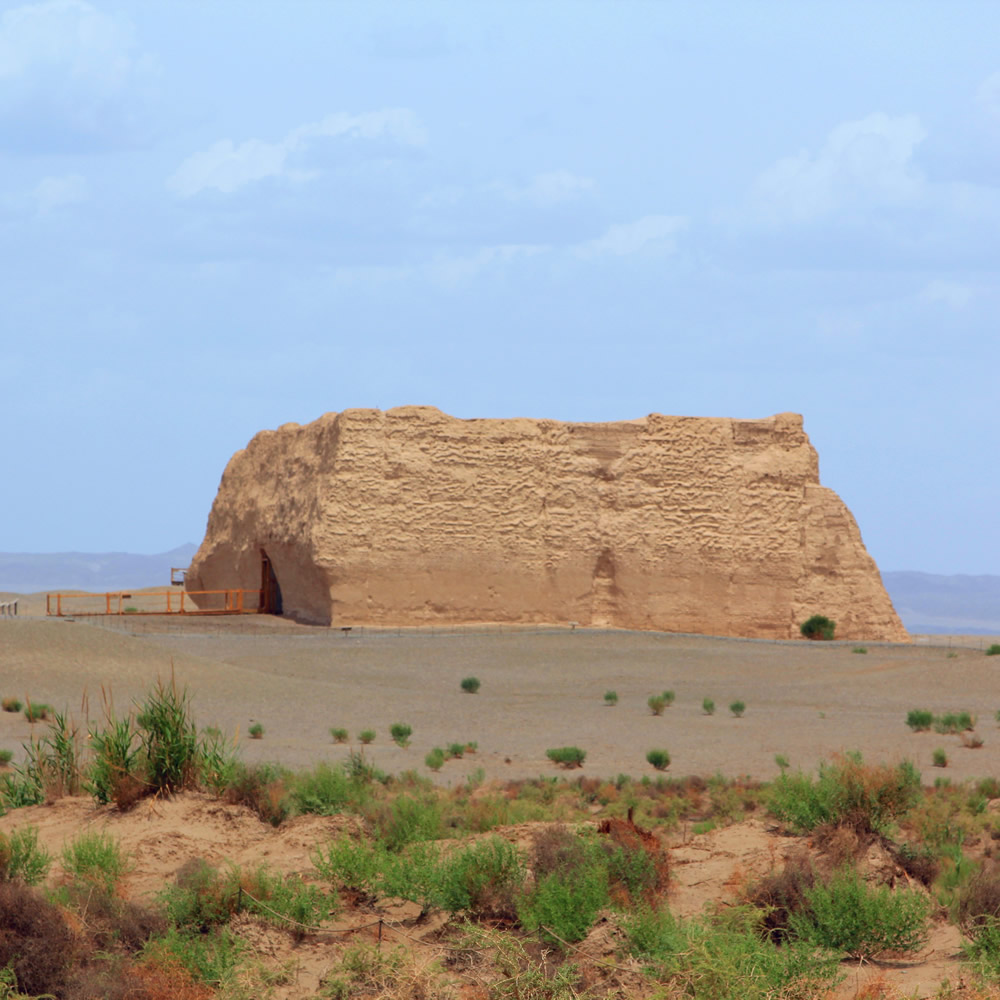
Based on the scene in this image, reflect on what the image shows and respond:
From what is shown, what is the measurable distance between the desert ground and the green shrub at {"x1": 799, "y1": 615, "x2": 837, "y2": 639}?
2026 mm

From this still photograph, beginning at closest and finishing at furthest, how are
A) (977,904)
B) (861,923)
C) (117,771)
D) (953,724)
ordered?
1. (861,923)
2. (977,904)
3. (117,771)
4. (953,724)

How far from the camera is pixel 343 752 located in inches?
599

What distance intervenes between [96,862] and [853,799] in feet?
17.8

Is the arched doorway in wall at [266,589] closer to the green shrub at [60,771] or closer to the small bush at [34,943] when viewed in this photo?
the green shrub at [60,771]

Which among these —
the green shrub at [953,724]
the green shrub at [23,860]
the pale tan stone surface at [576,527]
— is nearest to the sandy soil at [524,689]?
the green shrub at [953,724]

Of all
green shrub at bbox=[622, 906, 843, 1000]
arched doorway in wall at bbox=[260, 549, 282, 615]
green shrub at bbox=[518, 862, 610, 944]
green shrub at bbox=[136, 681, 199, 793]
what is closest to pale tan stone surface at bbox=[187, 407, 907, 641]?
arched doorway in wall at bbox=[260, 549, 282, 615]

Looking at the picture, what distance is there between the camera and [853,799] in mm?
9312

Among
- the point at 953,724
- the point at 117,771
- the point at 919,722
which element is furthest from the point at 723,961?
the point at 953,724

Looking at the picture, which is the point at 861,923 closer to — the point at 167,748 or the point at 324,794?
the point at 324,794

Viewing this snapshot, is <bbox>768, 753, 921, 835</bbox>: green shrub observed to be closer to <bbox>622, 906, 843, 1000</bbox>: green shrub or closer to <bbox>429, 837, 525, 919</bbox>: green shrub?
<bbox>622, 906, 843, 1000</bbox>: green shrub

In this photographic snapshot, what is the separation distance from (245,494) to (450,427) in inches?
350

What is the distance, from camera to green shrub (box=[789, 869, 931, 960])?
23.6 feet

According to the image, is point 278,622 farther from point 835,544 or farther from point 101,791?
point 101,791

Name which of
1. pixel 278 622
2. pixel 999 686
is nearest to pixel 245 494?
pixel 278 622
